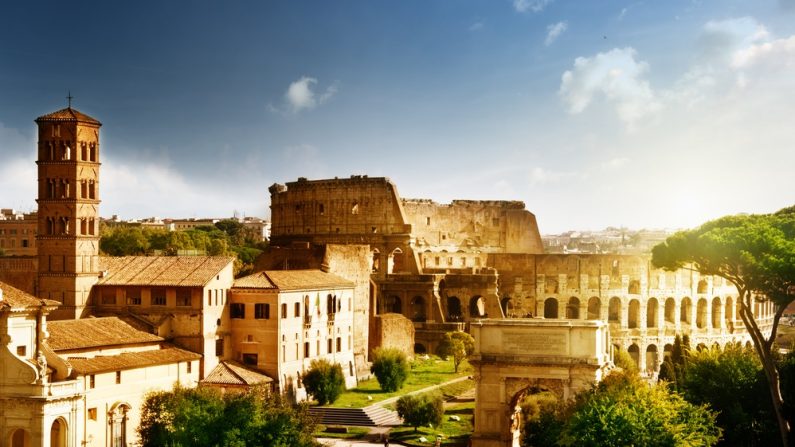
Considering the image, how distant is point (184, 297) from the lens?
160ft

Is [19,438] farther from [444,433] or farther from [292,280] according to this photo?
[444,433]

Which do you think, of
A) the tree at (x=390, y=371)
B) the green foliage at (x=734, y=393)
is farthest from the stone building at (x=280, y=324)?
the green foliage at (x=734, y=393)

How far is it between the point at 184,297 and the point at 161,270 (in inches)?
102

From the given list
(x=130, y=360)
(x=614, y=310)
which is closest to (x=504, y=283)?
(x=614, y=310)

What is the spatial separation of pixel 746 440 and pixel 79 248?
31.0m

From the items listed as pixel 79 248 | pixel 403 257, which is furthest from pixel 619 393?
pixel 403 257

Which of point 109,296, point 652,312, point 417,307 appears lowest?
point 652,312

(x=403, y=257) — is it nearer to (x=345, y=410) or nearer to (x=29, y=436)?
(x=345, y=410)

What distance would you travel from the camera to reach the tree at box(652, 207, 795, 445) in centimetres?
3781

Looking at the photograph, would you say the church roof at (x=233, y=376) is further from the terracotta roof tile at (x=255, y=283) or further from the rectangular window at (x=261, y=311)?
the terracotta roof tile at (x=255, y=283)

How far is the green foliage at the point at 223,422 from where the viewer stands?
35281 mm

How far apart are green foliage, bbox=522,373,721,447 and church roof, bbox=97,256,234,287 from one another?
19.2 metres

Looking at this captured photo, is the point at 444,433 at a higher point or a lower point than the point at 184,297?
lower

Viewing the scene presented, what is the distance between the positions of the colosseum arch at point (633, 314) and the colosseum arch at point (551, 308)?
5.90 metres
